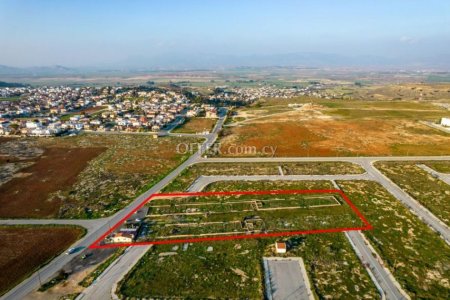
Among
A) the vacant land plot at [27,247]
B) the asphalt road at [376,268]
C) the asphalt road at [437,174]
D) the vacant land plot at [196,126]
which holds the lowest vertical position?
the asphalt road at [376,268]

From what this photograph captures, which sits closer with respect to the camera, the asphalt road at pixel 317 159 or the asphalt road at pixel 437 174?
the asphalt road at pixel 437 174

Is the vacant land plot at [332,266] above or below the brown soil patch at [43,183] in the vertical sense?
below

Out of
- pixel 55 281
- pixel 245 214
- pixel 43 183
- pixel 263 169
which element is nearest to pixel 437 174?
pixel 263 169

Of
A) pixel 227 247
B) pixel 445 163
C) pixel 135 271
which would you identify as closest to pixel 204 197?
→ pixel 227 247

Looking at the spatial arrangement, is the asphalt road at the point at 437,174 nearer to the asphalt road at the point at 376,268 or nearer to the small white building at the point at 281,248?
the asphalt road at the point at 376,268

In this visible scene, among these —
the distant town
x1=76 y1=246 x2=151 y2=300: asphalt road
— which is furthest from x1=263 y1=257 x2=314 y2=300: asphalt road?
the distant town

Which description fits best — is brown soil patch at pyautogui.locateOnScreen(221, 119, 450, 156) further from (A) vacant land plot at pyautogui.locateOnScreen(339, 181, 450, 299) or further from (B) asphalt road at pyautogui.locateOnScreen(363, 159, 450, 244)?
(A) vacant land plot at pyautogui.locateOnScreen(339, 181, 450, 299)

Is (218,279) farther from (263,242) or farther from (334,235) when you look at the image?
(334,235)

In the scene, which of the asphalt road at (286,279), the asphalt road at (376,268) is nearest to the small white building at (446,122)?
the asphalt road at (376,268)
